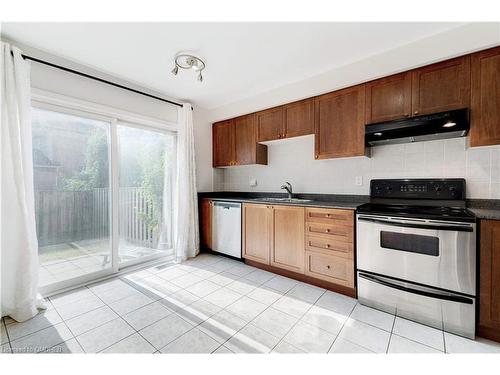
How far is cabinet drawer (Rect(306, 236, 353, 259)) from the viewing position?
85.3 inches

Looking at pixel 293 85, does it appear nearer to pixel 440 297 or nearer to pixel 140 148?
pixel 140 148

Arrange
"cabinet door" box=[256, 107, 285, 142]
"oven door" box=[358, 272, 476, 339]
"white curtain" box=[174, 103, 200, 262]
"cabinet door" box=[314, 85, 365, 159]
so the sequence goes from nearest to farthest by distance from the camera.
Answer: "oven door" box=[358, 272, 476, 339]
"cabinet door" box=[314, 85, 365, 159]
"cabinet door" box=[256, 107, 285, 142]
"white curtain" box=[174, 103, 200, 262]

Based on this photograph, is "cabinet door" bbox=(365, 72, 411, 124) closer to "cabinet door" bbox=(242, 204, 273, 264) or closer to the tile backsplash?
the tile backsplash

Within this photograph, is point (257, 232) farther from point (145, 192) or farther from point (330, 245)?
point (145, 192)

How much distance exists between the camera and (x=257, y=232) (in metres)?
2.91

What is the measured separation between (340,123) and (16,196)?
3209mm

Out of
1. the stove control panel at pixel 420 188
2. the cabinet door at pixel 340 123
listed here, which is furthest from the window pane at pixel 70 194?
the stove control panel at pixel 420 188

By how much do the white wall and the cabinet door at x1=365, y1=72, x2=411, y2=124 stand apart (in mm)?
85

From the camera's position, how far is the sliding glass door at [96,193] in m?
2.25

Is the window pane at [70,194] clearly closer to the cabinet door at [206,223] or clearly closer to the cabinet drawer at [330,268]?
the cabinet door at [206,223]

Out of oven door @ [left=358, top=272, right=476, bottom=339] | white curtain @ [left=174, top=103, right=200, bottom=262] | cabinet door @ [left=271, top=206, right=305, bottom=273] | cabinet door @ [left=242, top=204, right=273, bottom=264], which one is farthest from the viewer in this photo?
white curtain @ [left=174, top=103, right=200, bottom=262]

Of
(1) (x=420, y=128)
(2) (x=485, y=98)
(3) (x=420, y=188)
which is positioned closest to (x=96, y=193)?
(1) (x=420, y=128)

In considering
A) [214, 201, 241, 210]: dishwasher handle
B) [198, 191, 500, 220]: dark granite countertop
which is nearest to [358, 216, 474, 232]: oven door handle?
[198, 191, 500, 220]: dark granite countertop

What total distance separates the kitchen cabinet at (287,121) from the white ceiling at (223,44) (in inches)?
13.9
